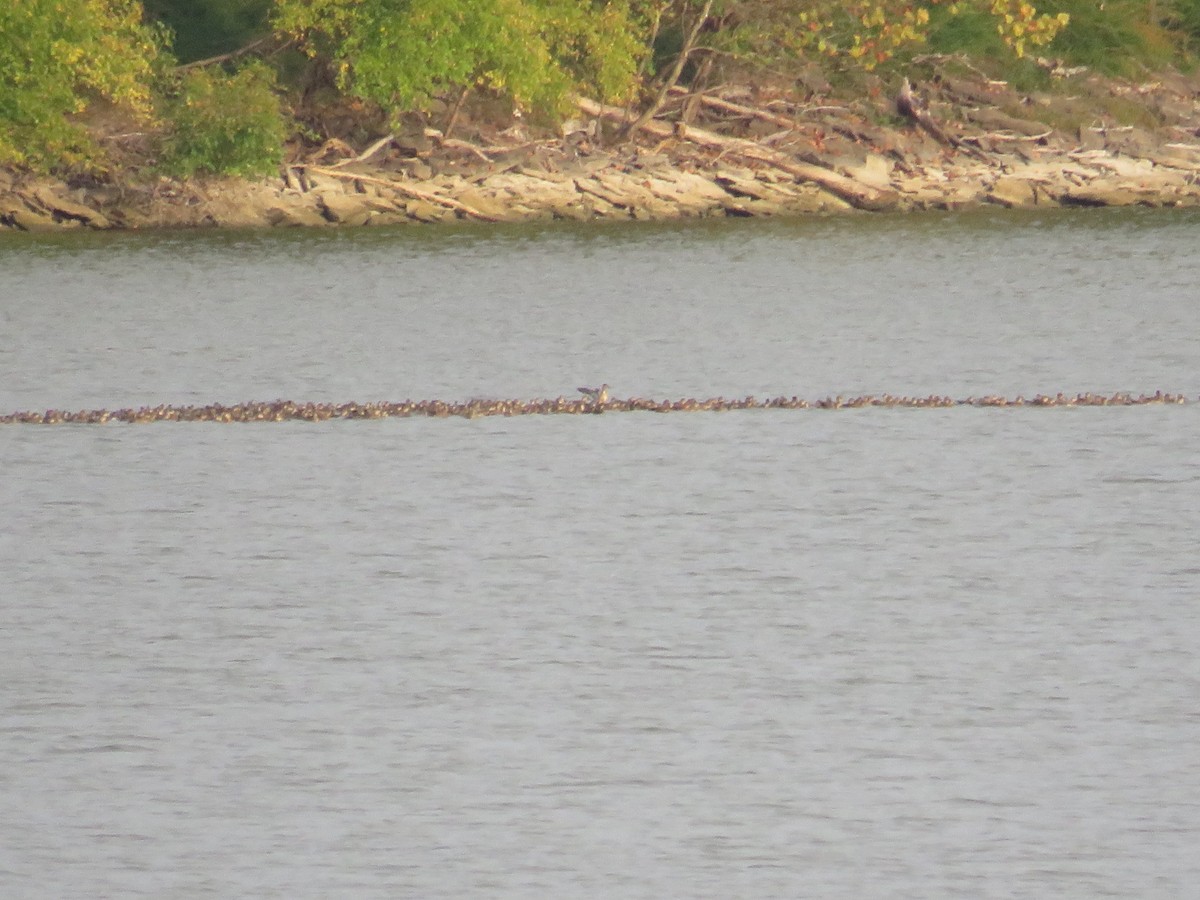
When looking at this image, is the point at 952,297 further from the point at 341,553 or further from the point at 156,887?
the point at 156,887

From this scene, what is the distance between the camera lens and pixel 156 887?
25.4ft

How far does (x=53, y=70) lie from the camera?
38.8 m

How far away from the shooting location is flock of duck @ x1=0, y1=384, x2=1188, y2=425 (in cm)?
1853

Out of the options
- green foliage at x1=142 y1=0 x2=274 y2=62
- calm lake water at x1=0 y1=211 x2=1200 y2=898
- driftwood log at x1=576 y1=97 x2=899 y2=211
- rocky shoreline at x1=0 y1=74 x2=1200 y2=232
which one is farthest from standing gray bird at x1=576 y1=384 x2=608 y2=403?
green foliage at x1=142 y1=0 x2=274 y2=62

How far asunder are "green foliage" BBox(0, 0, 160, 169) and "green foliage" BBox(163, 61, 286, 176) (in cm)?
99

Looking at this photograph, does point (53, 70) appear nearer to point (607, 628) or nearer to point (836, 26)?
point (836, 26)

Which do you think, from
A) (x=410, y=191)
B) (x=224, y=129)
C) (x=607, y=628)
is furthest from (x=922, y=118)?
(x=607, y=628)

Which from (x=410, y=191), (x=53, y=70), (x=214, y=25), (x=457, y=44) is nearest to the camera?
(x=53, y=70)

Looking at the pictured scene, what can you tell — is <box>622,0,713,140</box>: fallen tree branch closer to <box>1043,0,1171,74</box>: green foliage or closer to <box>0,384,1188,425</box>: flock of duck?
<box>1043,0,1171,74</box>: green foliage

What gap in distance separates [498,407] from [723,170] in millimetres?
26112

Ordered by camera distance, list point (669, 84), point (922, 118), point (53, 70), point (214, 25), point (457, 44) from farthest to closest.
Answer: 1. point (922, 118)
2. point (214, 25)
3. point (669, 84)
4. point (457, 44)
5. point (53, 70)

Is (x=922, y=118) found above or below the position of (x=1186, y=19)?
below

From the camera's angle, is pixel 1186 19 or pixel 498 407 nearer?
pixel 498 407

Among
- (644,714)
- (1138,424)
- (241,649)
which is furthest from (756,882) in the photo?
(1138,424)
